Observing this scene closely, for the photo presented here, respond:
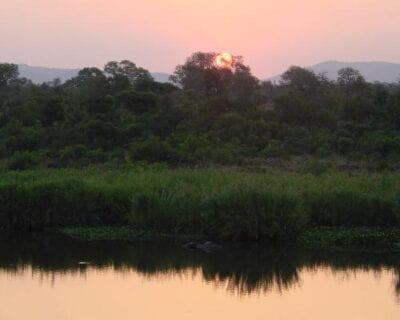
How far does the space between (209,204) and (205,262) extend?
2.59 metres

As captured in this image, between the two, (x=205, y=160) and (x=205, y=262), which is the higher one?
(x=205, y=160)

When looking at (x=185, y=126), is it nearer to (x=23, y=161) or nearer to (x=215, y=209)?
(x=23, y=161)

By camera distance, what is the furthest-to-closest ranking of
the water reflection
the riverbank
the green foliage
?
the green foliage, the riverbank, the water reflection

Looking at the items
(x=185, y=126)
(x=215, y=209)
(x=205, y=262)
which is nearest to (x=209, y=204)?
(x=215, y=209)

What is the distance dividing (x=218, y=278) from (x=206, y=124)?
19391 mm

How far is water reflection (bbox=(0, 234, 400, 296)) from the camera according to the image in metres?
16.2

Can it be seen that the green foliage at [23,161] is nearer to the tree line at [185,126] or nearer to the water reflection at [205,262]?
the tree line at [185,126]

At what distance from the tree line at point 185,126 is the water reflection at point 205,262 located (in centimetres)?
1103

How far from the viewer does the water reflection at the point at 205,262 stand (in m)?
16.2

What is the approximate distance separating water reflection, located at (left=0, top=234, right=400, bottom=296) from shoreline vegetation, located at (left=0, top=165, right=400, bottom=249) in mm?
850

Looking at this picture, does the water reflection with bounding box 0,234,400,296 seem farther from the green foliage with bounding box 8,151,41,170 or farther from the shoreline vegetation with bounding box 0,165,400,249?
the green foliage with bounding box 8,151,41,170

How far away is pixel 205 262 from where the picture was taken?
56.7ft

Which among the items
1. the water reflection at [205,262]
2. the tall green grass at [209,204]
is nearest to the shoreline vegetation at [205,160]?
the tall green grass at [209,204]

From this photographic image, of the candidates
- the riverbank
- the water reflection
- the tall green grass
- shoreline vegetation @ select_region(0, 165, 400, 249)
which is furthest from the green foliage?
the water reflection
